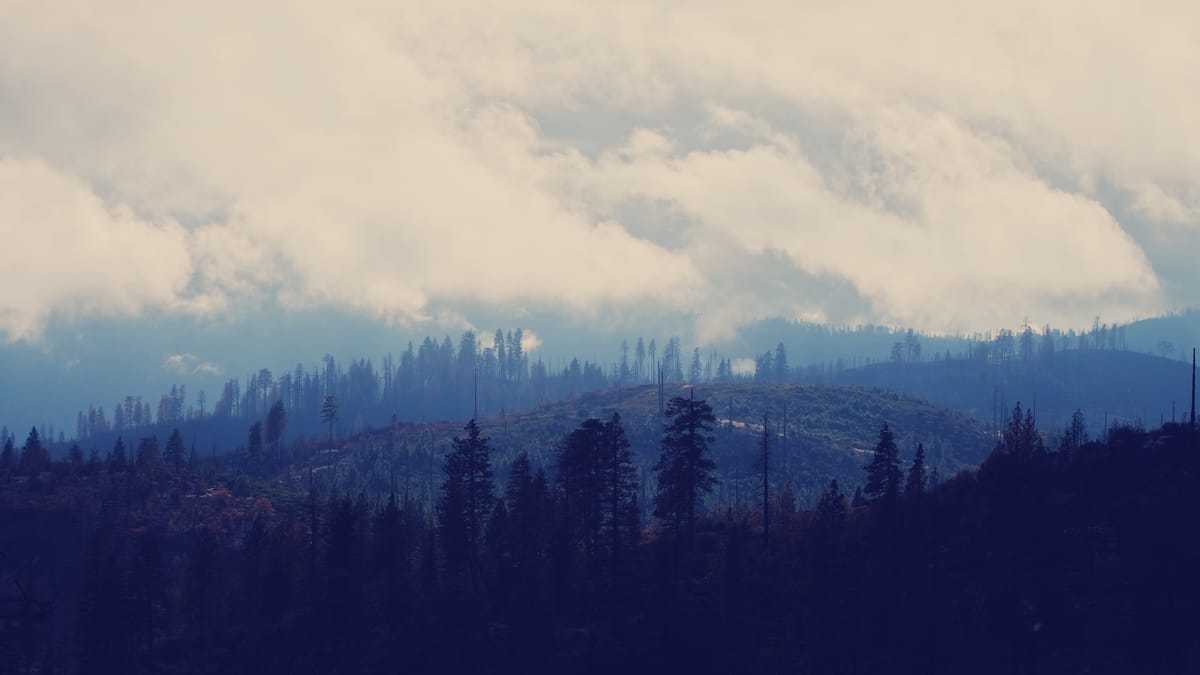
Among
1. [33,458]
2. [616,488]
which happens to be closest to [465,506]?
[616,488]

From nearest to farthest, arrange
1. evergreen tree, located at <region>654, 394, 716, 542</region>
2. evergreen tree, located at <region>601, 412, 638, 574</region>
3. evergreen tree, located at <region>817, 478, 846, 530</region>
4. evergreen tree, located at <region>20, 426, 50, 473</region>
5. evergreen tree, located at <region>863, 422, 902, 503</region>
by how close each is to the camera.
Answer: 1. evergreen tree, located at <region>817, 478, 846, 530</region>
2. evergreen tree, located at <region>863, 422, 902, 503</region>
3. evergreen tree, located at <region>601, 412, 638, 574</region>
4. evergreen tree, located at <region>654, 394, 716, 542</region>
5. evergreen tree, located at <region>20, 426, 50, 473</region>

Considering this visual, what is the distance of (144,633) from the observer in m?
102

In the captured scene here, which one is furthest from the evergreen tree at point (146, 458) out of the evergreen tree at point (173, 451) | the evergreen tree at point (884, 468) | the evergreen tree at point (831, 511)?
the evergreen tree at point (884, 468)

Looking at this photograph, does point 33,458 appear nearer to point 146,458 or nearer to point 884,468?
point 146,458

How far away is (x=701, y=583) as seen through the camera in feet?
294

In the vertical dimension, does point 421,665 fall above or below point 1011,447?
below

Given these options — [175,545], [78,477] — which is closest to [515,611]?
[175,545]

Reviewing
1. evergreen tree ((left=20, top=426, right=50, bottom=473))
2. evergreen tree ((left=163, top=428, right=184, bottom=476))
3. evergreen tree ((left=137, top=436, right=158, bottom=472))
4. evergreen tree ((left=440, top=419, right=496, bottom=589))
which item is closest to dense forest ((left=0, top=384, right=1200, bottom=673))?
evergreen tree ((left=440, top=419, right=496, bottom=589))

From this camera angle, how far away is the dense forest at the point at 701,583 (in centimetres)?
7500

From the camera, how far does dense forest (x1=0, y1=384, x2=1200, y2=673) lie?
246ft

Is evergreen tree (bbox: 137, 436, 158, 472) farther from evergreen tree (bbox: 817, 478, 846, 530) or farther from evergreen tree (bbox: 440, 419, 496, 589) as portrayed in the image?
evergreen tree (bbox: 817, 478, 846, 530)

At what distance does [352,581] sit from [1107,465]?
194 feet

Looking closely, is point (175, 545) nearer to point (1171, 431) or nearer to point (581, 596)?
point (581, 596)

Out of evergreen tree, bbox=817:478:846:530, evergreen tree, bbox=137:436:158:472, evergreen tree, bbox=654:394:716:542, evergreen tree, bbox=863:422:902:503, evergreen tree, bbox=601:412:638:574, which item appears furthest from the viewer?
evergreen tree, bbox=137:436:158:472
